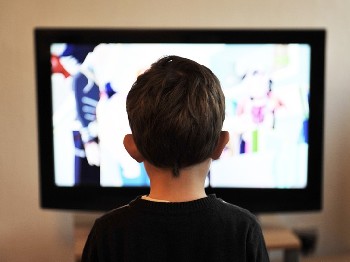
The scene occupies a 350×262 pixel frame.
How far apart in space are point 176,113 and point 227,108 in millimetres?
901

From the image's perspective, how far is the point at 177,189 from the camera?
40.1 inches

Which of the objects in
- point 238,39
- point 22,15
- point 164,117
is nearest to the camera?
point 164,117

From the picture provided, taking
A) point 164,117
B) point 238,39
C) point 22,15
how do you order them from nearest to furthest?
point 164,117, point 238,39, point 22,15

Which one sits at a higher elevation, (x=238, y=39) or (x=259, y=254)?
(x=238, y=39)

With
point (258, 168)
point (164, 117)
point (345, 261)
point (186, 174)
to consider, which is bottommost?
point (345, 261)

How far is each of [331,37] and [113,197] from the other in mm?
1062

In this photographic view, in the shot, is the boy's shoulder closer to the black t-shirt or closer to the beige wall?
the black t-shirt

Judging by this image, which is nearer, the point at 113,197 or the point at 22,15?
the point at 113,197

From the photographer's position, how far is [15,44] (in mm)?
2080

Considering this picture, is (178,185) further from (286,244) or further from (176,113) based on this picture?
(286,244)

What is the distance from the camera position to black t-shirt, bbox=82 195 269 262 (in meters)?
0.99

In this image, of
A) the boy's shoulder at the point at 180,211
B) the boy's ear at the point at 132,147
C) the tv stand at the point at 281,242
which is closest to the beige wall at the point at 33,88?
the tv stand at the point at 281,242

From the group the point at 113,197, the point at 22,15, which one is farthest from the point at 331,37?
the point at 22,15

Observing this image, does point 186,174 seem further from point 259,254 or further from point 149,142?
point 259,254
